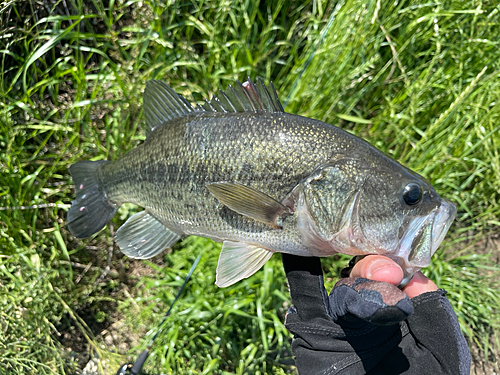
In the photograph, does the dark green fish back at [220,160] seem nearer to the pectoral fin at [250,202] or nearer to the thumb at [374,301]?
the pectoral fin at [250,202]

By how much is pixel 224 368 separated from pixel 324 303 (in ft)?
4.98

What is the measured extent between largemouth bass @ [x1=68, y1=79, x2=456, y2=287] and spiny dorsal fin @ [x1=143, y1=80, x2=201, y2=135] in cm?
3

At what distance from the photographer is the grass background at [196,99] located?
2.88m

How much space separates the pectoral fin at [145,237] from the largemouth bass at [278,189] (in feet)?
0.50

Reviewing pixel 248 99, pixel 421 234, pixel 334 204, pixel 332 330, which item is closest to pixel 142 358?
pixel 332 330

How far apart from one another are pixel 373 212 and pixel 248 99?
79 cm

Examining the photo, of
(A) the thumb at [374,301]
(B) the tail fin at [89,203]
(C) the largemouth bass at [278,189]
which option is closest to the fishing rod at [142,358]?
(B) the tail fin at [89,203]

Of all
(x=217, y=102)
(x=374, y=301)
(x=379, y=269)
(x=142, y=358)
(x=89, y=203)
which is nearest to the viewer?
(x=374, y=301)

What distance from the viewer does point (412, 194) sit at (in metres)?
1.62

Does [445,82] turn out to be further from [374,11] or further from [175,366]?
[175,366]

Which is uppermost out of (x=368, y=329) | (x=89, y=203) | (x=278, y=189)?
(x=278, y=189)

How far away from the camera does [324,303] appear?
1956 mm

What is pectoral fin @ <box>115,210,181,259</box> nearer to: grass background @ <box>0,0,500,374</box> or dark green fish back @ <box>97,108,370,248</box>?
dark green fish back @ <box>97,108,370,248</box>

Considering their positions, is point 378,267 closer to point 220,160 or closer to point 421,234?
point 421,234
